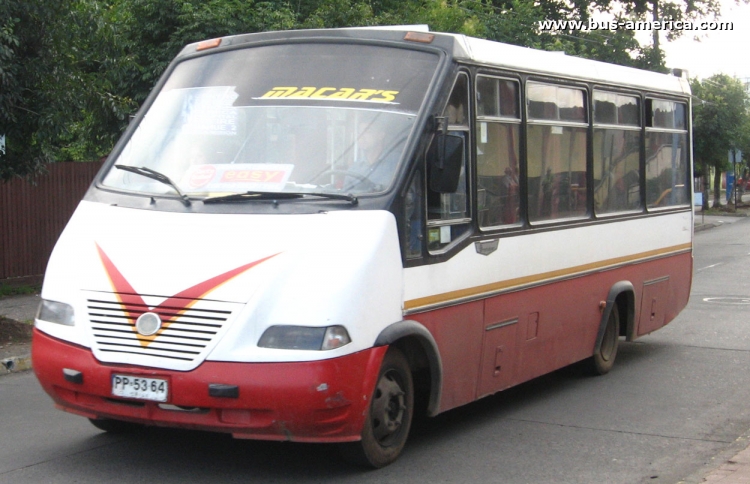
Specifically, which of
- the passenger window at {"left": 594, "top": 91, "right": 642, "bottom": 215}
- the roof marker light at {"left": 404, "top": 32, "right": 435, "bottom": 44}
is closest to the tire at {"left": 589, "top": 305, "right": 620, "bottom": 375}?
the passenger window at {"left": 594, "top": 91, "right": 642, "bottom": 215}

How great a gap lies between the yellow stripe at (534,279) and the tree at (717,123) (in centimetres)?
2983

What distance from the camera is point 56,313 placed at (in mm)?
6062

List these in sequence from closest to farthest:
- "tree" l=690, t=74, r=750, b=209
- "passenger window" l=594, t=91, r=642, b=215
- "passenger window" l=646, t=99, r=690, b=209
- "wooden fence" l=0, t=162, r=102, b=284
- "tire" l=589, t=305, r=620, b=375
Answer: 1. "passenger window" l=594, t=91, r=642, b=215
2. "tire" l=589, t=305, r=620, b=375
3. "passenger window" l=646, t=99, r=690, b=209
4. "wooden fence" l=0, t=162, r=102, b=284
5. "tree" l=690, t=74, r=750, b=209

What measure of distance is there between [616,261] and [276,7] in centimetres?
1007

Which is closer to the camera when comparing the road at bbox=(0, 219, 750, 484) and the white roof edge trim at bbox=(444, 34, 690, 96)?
the road at bbox=(0, 219, 750, 484)

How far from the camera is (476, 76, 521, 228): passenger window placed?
7.31 metres

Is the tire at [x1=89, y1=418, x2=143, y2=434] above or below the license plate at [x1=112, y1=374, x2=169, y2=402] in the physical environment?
below

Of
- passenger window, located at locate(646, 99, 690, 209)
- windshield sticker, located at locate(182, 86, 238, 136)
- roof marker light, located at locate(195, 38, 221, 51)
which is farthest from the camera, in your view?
passenger window, located at locate(646, 99, 690, 209)

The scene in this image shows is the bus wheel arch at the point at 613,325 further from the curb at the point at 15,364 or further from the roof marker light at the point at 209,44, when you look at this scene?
the curb at the point at 15,364

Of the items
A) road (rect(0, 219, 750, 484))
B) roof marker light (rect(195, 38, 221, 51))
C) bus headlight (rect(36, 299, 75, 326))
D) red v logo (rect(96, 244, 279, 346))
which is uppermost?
roof marker light (rect(195, 38, 221, 51))

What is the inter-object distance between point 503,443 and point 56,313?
308cm

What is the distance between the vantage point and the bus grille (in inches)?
217

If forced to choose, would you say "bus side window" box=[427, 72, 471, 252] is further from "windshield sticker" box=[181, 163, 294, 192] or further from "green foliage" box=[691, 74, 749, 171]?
"green foliage" box=[691, 74, 749, 171]

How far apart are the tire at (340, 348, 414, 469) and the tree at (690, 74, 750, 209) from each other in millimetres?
34498
